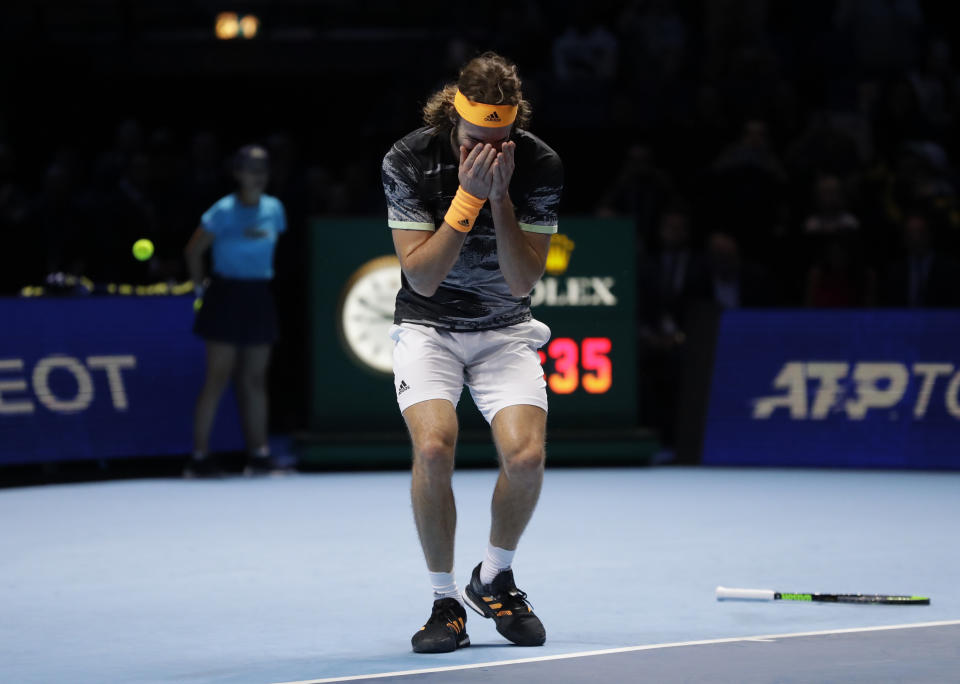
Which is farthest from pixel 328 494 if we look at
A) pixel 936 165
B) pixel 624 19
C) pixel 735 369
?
pixel 624 19

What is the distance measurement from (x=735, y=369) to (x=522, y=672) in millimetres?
6129

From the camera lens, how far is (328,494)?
9781mm

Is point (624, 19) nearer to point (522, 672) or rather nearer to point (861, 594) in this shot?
point (861, 594)

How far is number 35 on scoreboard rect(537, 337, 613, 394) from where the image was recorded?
35.3 ft

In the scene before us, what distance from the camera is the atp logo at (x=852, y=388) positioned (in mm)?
10406

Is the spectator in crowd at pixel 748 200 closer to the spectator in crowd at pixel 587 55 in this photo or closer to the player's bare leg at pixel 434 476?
the spectator in crowd at pixel 587 55

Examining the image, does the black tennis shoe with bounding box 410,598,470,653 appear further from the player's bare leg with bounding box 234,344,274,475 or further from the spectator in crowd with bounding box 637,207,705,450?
the spectator in crowd with bounding box 637,207,705,450

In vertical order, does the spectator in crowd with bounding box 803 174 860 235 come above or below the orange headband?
below

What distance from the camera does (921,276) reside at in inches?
452

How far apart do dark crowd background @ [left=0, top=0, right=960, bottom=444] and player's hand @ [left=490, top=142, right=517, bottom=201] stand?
5.52 meters

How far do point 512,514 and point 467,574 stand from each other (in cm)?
140

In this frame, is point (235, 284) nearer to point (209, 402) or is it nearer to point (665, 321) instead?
point (209, 402)

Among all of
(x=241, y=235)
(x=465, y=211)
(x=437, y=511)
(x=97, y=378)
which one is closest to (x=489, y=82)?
(x=465, y=211)

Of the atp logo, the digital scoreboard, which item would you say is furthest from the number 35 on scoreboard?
the atp logo
